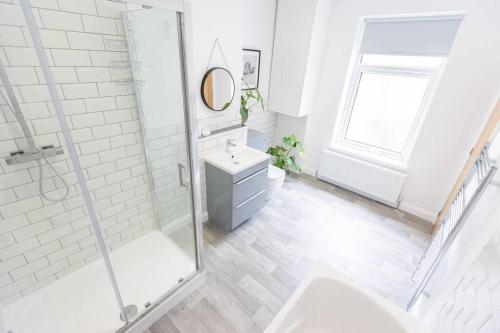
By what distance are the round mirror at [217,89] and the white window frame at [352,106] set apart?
65.4 inches

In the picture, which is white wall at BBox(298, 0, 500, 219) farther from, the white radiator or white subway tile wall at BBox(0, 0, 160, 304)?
white subway tile wall at BBox(0, 0, 160, 304)

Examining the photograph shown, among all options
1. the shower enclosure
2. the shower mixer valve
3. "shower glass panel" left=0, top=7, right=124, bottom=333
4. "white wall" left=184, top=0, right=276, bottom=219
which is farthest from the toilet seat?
the shower mixer valve

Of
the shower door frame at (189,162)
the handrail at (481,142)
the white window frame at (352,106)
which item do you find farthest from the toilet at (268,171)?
the handrail at (481,142)

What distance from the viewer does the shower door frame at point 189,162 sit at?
1.13 m

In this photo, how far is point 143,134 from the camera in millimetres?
1818

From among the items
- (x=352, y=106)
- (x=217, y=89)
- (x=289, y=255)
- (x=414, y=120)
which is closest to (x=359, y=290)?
(x=289, y=255)

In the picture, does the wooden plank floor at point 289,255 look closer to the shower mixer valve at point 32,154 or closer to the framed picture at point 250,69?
the shower mixer valve at point 32,154

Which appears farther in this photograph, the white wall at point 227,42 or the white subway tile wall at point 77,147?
the white wall at point 227,42

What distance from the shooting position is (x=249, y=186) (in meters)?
2.24

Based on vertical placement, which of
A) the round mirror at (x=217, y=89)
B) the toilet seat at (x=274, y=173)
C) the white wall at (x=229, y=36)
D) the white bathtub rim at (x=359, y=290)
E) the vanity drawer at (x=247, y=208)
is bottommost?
the vanity drawer at (x=247, y=208)

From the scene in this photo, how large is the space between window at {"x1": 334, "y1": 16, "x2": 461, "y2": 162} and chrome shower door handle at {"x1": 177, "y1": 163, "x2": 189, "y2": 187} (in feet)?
8.03

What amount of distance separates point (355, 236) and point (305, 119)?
174 cm

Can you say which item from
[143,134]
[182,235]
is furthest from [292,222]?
[143,134]

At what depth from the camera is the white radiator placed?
9.14 ft
